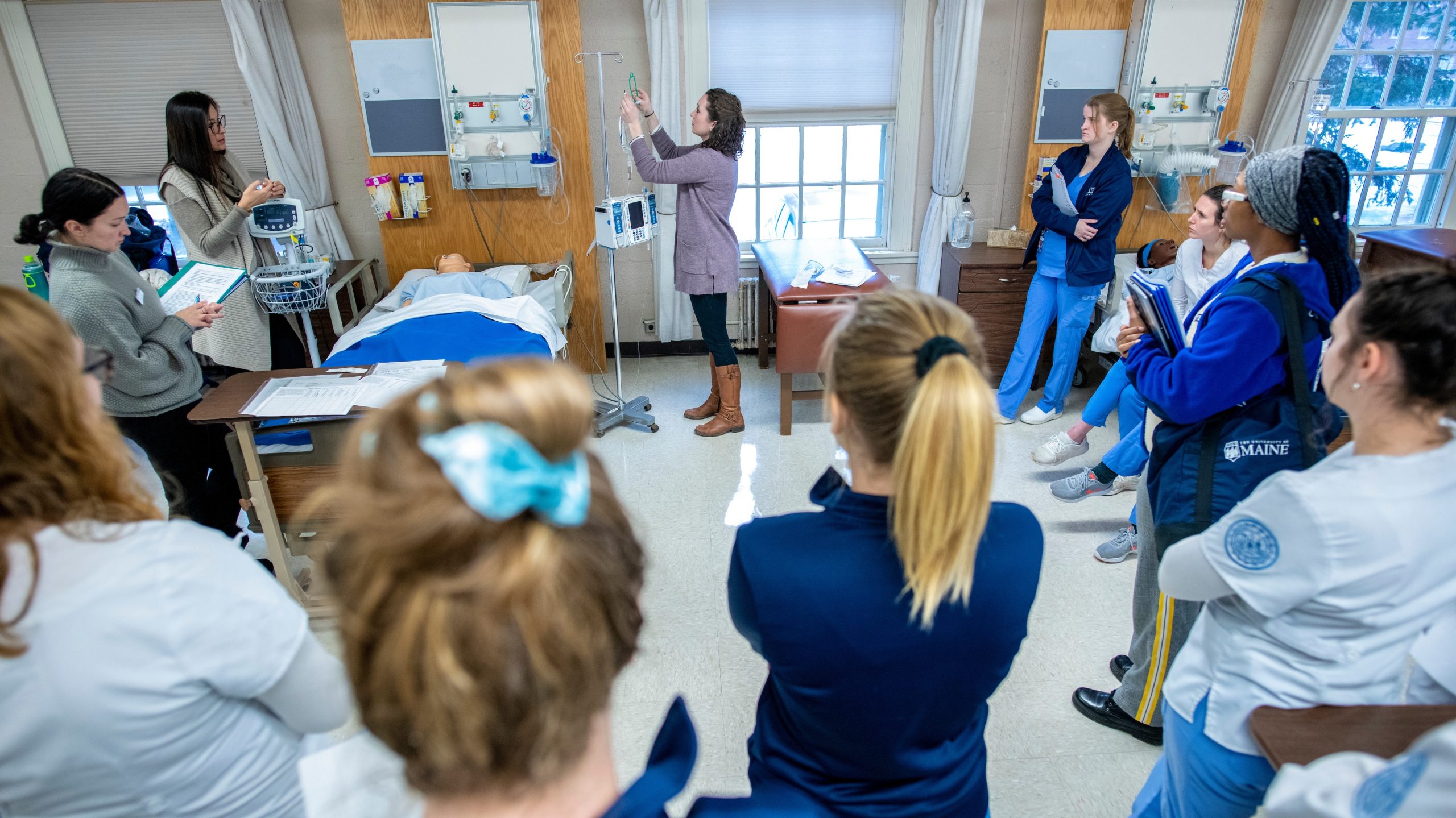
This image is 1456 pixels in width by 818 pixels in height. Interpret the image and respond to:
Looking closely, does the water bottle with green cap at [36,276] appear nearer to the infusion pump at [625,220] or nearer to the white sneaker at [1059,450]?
the infusion pump at [625,220]

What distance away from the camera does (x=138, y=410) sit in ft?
7.52

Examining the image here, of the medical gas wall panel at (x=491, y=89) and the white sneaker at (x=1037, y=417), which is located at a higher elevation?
the medical gas wall panel at (x=491, y=89)

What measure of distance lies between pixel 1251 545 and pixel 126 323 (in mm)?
2667

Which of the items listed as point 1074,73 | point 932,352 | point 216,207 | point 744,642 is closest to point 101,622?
point 932,352

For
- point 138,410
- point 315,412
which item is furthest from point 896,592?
point 138,410

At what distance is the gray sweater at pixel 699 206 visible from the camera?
3.43 meters

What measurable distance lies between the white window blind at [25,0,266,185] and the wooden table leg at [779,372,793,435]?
285cm

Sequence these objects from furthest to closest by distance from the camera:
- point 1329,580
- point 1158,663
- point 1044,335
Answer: point 1044,335, point 1158,663, point 1329,580

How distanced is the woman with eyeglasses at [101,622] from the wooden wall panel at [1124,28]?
14.0 ft

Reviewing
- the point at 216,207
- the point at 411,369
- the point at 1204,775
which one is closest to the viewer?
the point at 1204,775

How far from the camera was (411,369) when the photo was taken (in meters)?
2.60

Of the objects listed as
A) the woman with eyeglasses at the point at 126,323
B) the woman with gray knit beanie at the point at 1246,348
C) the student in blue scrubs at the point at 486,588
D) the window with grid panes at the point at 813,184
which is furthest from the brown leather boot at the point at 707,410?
the student in blue scrubs at the point at 486,588

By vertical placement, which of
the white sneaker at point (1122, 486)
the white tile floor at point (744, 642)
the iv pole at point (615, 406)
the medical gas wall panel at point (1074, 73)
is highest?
the medical gas wall panel at point (1074, 73)

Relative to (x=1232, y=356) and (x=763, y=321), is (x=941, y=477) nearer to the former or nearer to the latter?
(x=1232, y=356)
